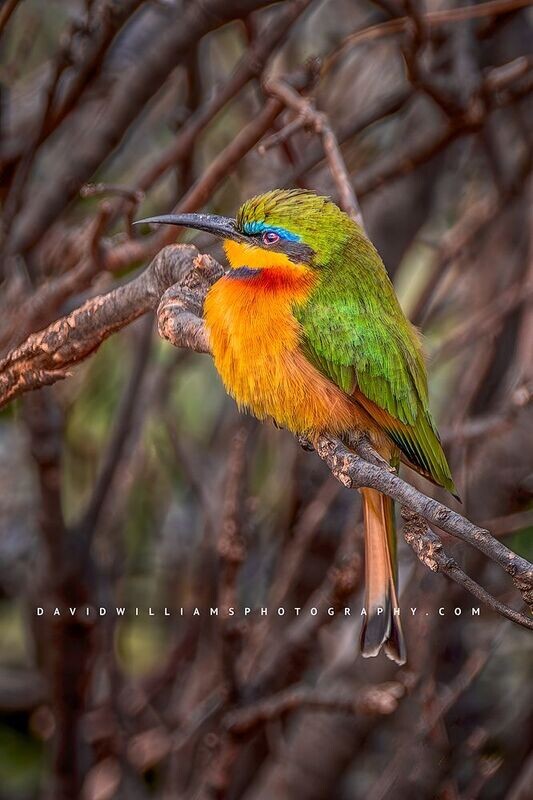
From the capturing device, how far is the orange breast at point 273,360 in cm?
219

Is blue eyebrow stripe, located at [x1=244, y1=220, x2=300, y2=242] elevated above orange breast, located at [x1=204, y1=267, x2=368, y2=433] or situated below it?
above

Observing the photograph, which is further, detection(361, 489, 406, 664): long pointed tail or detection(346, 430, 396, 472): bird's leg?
detection(361, 489, 406, 664): long pointed tail

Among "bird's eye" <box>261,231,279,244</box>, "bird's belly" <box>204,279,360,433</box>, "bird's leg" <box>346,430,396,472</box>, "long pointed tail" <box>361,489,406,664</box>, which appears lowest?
"long pointed tail" <box>361,489,406,664</box>

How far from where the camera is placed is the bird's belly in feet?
7.19

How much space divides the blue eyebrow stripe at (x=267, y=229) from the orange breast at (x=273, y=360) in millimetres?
68

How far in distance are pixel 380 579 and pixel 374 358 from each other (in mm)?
441

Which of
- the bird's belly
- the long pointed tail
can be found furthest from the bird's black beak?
the long pointed tail

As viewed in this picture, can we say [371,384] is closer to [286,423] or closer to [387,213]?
[286,423]

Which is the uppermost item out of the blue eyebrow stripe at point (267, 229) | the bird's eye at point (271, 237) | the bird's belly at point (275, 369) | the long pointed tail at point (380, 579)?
the blue eyebrow stripe at point (267, 229)

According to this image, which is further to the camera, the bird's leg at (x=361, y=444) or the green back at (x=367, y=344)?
the green back at (x=367, y=344)

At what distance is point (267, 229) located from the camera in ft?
7.37

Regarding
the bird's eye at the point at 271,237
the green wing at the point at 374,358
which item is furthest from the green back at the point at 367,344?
the bird's eye at the point at 271,237

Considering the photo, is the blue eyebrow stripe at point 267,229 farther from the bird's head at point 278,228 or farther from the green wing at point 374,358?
the green wing at point 374,358

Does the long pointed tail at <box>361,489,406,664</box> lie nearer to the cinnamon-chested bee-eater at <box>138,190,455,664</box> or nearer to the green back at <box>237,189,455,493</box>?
the cinnamon-chested bee-eater at <box>138,190,455,664</box>
